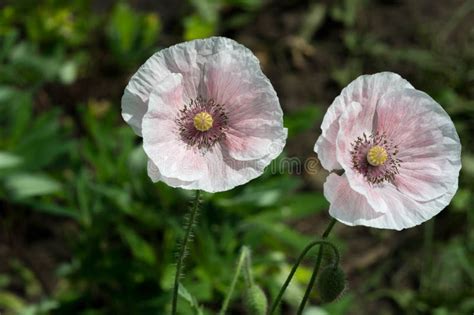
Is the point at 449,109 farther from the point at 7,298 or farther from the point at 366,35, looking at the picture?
the point at 7,298

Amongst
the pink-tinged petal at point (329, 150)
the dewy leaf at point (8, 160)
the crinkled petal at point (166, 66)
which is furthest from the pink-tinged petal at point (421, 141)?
the dewy leaf at point (8, 160)

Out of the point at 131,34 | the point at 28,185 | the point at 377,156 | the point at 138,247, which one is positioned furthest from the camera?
the point at 131,34

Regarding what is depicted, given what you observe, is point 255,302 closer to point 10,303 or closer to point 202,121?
point 202,121

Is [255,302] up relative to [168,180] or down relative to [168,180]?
down

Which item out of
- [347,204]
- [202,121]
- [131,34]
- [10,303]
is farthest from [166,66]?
[131,34]

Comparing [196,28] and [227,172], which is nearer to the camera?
[227,172]

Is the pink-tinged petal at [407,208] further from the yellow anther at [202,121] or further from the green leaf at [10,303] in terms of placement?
the green leaf at [10,303]
